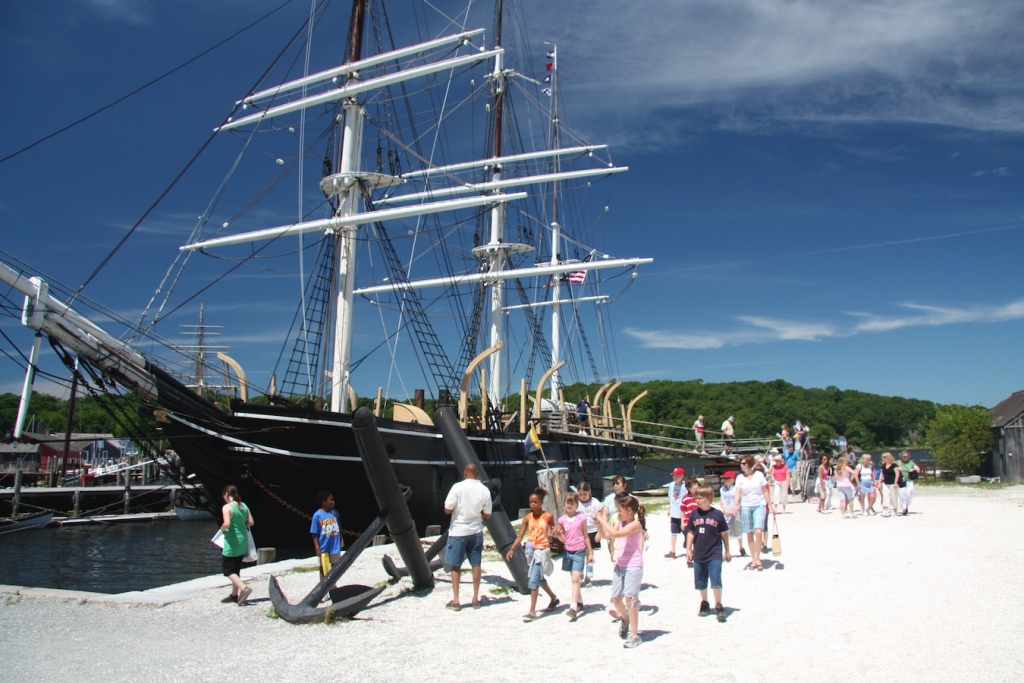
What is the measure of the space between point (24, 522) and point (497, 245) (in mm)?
21712

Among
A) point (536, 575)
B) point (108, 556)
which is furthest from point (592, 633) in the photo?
point (108, 556)

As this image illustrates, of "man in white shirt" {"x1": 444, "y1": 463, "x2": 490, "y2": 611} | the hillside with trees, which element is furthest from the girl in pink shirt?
the hillside with trees

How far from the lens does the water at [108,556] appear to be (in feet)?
59.1

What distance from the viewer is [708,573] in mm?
7340

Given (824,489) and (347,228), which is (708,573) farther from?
(347,228)

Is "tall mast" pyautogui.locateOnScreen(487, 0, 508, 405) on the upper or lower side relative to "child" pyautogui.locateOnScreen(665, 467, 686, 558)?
upper

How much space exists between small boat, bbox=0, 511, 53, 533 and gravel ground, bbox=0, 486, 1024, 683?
24.5 meters

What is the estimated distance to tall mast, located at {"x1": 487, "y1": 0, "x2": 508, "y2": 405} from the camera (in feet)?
101

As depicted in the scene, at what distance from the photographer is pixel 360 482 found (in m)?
17.0

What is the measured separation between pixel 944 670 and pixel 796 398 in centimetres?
12637

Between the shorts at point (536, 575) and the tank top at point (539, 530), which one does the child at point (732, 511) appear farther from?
the shorts at point (536, 575)

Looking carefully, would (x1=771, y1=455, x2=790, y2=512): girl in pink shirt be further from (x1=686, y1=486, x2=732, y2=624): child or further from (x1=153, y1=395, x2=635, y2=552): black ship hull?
(x1=686, y1=486, x2=732, y2=624): child

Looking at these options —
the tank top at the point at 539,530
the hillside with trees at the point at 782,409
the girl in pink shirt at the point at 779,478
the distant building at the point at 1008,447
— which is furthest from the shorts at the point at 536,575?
the hillside with trees at the point at 782,409

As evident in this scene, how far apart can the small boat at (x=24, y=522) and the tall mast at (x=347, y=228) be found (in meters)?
17.3
